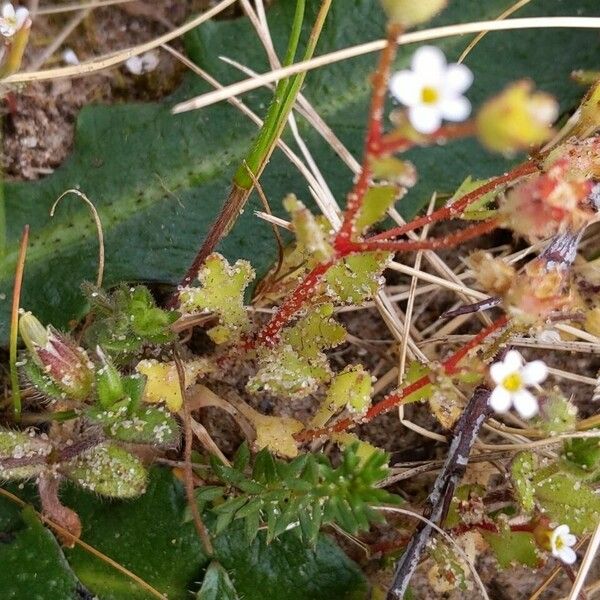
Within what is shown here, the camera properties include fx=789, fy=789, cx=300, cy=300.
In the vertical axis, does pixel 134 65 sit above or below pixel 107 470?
above

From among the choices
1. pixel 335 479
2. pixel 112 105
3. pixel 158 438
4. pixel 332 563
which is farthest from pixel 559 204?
pixel 112 105

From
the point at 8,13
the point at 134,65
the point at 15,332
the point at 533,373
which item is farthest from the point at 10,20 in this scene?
the point at 533,373

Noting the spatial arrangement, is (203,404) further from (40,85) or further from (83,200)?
(40,85)

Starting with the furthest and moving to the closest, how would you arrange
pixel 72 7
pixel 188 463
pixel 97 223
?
pixel 72 7, pixel 97 223, pixel 188 463

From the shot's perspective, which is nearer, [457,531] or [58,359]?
[58,359]

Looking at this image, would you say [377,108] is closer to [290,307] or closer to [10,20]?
[290,307]

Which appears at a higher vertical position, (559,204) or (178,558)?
(559,204)
